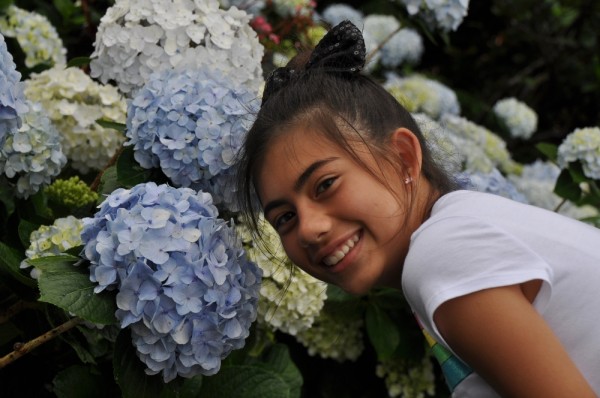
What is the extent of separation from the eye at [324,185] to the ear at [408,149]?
0.58 feet

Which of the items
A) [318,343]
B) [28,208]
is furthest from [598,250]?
[28,208]

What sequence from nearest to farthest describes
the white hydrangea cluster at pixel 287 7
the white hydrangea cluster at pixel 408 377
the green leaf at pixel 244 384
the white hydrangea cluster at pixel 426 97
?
the green leaf at pixel 244 384 → the white hydrangea cluster at pixel 408 377 → the white hydrangea cluster at pixel 287 7 → the white hydrangea cluster at pixel 426 97

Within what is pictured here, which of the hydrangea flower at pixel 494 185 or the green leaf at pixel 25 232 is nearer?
the green leaf at pixel 25 232

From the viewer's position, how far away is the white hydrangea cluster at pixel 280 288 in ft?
6.50

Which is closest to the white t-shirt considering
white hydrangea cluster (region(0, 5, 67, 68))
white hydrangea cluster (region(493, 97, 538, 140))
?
white hydrangea cluster (region(0, 5, 67, 68))

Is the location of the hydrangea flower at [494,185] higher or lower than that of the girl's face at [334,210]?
lower

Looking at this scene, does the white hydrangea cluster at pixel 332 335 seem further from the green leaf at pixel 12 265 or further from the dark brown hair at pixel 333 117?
the green leaf at pixel 12 265

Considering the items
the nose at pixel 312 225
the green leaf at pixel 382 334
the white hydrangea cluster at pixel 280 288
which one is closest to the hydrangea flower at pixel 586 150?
the green leaf at pixel 382 334

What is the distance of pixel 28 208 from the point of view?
207cm

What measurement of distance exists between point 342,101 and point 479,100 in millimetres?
3747

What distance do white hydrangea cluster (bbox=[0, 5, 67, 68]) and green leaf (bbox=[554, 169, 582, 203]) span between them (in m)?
1.66

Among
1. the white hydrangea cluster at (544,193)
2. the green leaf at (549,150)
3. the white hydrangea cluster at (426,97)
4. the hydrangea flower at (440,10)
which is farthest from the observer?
the white hydrangea cluster at (426,97)

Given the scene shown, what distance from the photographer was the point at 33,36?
2.63 metres

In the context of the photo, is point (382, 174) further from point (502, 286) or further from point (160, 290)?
point (160, 290)
